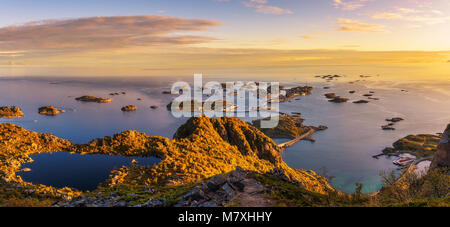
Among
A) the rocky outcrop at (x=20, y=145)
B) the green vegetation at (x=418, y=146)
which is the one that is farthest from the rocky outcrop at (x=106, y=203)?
the green vegetation at (x=418, y=146)

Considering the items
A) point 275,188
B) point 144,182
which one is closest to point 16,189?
point 144,182

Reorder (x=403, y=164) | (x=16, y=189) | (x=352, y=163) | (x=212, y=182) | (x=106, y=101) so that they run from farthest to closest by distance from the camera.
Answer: (x=106, y=101), (x=352, y=163), (x=403, y=164), (x=16, y=189), (x=212, y=182)

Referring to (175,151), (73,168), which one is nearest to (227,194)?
(175,151)

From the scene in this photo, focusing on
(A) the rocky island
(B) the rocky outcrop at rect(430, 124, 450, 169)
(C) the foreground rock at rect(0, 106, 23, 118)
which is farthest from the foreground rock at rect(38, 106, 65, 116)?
(B) the rocky outcrop at rect(430, 124, 450, 169)

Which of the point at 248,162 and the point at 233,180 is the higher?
the point at 233,180

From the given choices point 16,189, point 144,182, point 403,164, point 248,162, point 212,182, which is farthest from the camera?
point 403,164

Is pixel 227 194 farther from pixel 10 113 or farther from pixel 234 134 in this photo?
pixel 10 113

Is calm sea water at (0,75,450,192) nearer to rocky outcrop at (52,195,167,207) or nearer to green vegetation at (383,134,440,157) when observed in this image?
green vegetation at (383,134,440,157)
